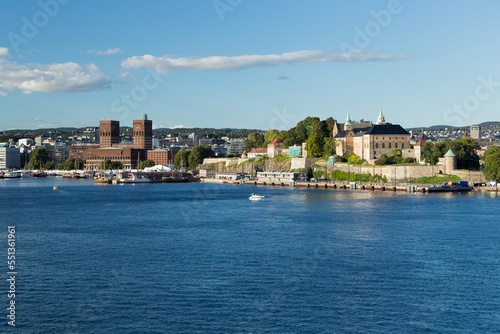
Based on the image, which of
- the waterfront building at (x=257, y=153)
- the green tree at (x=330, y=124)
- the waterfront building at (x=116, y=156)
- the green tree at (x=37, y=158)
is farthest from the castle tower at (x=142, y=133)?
the green tree at (x=330, y=124)

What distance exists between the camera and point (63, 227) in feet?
128

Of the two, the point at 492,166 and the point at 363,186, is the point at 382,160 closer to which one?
the point at 363,186

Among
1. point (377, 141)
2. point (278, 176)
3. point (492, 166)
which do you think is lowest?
point (278, 176)

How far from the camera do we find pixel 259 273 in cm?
2477

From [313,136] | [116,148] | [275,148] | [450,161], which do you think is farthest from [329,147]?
[116,148]

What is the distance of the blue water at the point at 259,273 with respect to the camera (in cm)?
1928

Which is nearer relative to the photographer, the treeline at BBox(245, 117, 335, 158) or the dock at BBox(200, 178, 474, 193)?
the dock at BBox(200, 178, 474, 193)

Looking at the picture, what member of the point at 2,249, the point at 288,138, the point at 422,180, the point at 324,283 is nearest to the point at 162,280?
the point at 324,283

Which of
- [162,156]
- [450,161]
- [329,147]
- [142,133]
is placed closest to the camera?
[450,161]

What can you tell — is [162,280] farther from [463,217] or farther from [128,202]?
[128,202]

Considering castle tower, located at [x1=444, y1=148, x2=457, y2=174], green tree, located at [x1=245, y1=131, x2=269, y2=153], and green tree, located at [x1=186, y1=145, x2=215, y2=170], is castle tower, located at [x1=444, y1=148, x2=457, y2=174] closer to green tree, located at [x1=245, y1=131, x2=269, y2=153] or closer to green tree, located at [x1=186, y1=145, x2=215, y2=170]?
green tree, located at [x1=245, y1=131, x2=269, y2=153]

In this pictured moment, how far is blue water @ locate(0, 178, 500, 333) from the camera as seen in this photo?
19281 mm

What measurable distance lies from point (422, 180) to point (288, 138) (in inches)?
1396

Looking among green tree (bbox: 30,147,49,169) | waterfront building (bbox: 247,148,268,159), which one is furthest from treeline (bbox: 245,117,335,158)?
green tree (bbox: 30,147,49,169)
